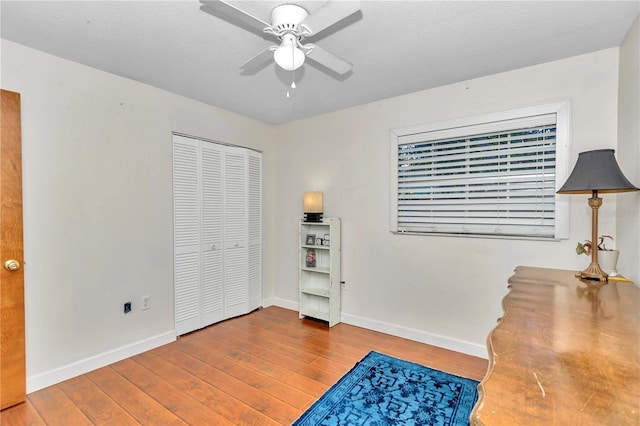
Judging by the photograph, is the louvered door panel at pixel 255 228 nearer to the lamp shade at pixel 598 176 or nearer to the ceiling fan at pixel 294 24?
the ceiling fan at pixel 294 24

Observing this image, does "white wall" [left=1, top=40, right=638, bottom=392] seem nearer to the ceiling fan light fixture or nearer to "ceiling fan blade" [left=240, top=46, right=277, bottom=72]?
"ceiling fan blade" [left=240, top=46, right=277, bottom=72]

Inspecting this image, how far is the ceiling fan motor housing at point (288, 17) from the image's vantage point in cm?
165

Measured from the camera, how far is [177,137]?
124 inches

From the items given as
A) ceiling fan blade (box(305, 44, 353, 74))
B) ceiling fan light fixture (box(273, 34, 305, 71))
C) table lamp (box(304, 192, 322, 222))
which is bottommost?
table lamp (box(304, 192, 322, 222))

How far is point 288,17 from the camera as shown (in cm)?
166

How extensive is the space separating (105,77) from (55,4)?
91 cm

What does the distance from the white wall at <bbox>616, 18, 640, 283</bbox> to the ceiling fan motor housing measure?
6.76 ft

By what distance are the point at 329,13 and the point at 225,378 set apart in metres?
2.58

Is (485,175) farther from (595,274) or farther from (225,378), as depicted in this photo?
(225,378)

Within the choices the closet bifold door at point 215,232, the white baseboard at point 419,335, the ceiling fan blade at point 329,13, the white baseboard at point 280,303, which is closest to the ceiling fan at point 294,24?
the ceiling fan blade at point 329,13

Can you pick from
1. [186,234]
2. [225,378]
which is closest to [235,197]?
[186,234]

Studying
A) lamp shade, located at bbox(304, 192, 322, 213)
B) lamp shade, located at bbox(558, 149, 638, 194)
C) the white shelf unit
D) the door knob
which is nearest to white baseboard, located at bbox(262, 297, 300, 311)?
the white shelf unit

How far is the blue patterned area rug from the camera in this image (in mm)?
1913

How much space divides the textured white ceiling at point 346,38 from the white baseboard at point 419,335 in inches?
95.1
